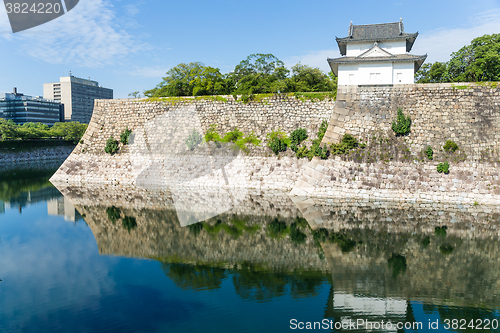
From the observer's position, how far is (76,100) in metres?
127

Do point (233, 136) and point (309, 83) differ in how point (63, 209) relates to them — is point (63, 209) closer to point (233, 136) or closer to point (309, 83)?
point (233, 136)

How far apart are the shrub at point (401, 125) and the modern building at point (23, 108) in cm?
11002

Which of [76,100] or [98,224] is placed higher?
[76,100]

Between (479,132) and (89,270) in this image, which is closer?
(89,270)

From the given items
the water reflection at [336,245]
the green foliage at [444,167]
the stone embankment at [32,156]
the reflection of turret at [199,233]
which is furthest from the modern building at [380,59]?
the stone embankment at [32,156]

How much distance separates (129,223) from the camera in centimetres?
1556

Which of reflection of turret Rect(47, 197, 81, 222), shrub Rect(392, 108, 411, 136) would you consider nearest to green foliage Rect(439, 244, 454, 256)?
shrub Rect(392, 108, 411, 136)

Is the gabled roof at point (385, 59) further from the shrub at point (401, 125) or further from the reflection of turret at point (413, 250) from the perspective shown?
the reflection of turret at point (413, 250)

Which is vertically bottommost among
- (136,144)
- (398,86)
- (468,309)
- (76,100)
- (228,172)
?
(468,309)

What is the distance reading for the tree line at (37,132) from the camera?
53.4m

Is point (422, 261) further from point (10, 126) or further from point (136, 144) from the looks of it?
point (10, 126)

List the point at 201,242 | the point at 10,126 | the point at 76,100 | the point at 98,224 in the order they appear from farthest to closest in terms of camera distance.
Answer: the point at 76,100 < the point at 10,126 < the point at 98,224 < the point at 201,242

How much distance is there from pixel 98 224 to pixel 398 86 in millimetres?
20044

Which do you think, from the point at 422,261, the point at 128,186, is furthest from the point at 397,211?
the point at 128,186
